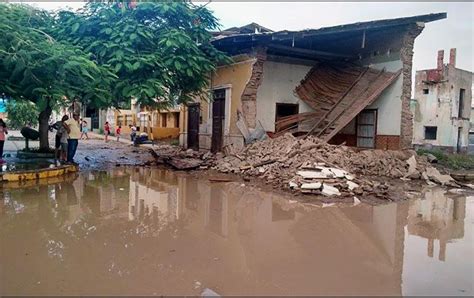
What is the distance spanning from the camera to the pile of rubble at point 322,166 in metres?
9.03

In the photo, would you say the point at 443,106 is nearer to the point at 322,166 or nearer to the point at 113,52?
the point at 322,166

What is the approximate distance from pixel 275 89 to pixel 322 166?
241 inches

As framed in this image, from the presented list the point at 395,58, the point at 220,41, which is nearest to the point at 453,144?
the point at 395,58

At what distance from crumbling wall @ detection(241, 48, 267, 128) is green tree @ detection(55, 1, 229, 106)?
1.77 metres

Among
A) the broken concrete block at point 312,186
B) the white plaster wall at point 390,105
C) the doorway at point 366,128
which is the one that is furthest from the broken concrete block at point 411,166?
the broken concrete block at point 312,186

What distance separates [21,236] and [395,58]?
13333 millimetres

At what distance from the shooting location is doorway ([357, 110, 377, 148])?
1512 cm

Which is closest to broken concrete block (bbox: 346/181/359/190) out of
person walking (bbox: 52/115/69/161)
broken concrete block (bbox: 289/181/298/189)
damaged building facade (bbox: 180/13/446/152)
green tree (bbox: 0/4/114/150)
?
broken concrete block (bbox: 289/181/298/189)

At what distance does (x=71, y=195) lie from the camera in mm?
8258

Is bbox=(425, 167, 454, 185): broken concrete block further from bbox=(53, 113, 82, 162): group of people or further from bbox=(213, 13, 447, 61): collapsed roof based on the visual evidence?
bbox=(53, 113, 82, 162): group of people

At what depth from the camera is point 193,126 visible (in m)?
18.5

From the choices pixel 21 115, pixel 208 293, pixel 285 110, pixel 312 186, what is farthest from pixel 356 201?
pixel 21 115

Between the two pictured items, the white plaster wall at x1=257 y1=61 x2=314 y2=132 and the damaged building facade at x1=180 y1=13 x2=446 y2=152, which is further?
the white plaster wall at x1=257 y1=61 x2=314 y2=132

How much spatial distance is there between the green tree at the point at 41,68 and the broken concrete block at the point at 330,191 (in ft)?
20.7
